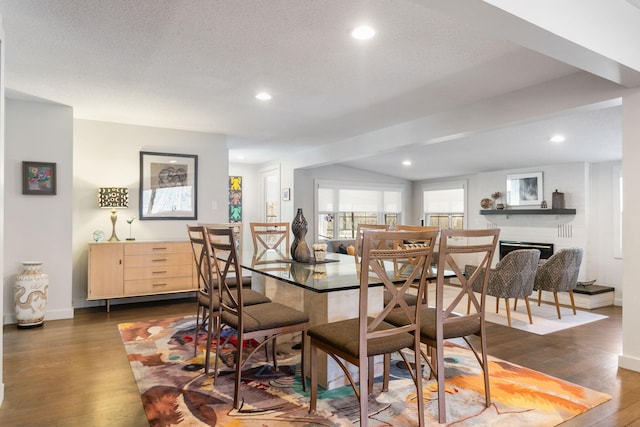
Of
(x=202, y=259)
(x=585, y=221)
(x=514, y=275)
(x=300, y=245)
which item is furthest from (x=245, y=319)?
(x=585, y=221)

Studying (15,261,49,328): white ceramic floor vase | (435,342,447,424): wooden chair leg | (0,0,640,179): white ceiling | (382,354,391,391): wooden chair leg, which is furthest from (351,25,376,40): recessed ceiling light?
(15,261,49,328): white ceramic floor vase

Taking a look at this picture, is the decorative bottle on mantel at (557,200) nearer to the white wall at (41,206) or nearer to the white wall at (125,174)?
the white wall at (125,174)

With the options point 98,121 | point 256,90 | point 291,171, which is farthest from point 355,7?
point 291,171

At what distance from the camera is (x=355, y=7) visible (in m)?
2.28

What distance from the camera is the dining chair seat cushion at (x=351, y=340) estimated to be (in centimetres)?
196

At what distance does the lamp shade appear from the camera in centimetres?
480

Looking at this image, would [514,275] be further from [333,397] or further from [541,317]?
[333,397]

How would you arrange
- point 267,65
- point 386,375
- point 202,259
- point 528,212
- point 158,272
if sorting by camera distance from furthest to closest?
point 528,212 < point 158,272 < point 267,65 < point 202,259 < point 386,375

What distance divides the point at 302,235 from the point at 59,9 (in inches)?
88.3

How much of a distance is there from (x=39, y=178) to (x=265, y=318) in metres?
3.38

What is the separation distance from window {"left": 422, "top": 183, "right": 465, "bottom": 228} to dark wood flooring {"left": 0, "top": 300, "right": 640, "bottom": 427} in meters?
4.16

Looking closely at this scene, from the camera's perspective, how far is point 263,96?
392 cm

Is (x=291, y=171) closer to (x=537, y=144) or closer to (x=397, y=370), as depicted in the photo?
(x=537, y=144)

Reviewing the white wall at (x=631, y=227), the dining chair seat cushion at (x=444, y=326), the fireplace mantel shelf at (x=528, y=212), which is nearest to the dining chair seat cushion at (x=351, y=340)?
the dining chair seat cushion at (x=444, y=326)
